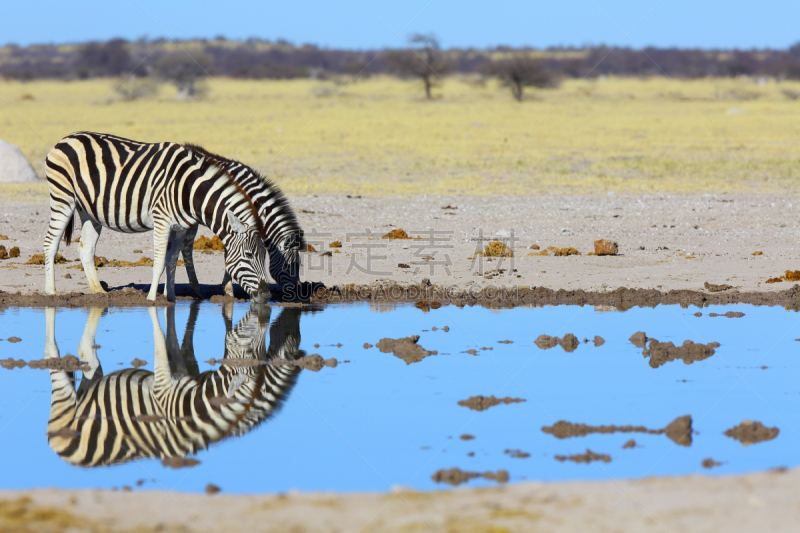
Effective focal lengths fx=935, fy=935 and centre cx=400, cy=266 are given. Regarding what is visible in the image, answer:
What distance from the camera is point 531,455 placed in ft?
16.5

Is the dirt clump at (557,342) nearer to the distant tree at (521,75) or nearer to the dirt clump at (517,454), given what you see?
the dirt clump at (517,454)

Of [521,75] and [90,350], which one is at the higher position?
[521,75]

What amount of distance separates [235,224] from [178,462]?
13.8 feet

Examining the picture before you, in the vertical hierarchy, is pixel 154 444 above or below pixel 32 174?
below

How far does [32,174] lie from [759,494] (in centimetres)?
1746

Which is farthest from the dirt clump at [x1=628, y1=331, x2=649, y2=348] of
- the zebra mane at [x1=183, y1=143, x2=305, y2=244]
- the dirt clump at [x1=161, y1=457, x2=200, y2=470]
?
the dirt clump at [x1=161, y1=457, x2=200, y2=470]

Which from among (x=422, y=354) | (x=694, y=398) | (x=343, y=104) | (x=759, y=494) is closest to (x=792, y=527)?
(x=759, y=494)

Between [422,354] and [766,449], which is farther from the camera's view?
[422,354]

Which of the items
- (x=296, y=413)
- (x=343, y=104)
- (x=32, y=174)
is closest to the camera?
(x=296, y=413)

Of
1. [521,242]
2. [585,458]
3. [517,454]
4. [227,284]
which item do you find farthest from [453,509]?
[521,242]

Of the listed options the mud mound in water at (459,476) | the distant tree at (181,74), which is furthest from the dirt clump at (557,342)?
the distant tree at (181,74)

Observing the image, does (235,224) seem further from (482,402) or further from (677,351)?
(677,351)

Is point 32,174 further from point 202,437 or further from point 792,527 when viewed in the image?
point 792,527

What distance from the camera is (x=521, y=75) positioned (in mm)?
50969
